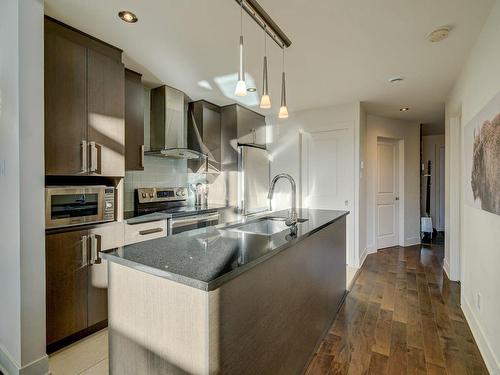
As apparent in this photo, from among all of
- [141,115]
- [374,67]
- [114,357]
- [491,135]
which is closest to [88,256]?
[114,357]

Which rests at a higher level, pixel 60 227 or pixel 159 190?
pixel 159 190

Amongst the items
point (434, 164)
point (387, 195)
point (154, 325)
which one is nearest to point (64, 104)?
point (154, 325)

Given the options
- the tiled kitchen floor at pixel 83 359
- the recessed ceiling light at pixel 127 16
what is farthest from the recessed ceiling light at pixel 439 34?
the tiled kitchen floor at pixel 83 359

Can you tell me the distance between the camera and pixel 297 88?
3326 mm

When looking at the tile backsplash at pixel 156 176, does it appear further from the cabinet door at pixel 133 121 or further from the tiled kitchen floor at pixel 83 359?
the tiled kitchen floor at pixel 83 359

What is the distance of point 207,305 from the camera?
0.96 m

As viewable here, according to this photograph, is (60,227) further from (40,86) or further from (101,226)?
(40,86)

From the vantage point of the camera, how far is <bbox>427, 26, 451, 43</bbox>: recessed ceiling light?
6.62 ft

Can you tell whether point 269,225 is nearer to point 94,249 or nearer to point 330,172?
point 94,249

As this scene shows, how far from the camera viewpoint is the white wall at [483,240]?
1710mm

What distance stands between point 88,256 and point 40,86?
1.24 metres

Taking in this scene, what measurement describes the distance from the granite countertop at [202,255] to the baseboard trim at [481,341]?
1.47m

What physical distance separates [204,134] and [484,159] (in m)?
3.04

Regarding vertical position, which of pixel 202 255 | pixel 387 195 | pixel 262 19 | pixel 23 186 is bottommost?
pixel 202 255
